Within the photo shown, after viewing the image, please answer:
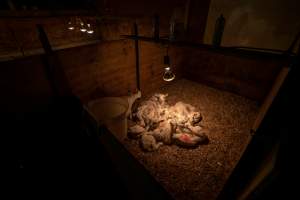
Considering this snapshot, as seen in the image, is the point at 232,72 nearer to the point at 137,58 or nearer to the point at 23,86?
the point at 137,58

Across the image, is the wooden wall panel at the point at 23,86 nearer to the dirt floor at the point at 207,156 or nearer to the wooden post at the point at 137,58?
the dirt floor at the point at 207,156

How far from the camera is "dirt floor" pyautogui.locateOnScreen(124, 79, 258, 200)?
2340 millimetres

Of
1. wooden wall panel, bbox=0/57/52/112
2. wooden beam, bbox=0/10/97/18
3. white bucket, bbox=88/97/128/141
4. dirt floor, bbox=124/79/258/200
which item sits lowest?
dirt floor, bbox=124/79/258/200

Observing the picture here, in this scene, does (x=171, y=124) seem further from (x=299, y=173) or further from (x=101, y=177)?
(x=299, y=173)

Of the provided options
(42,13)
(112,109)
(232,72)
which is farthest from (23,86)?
(232,72)

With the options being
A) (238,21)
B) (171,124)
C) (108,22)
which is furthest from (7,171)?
(238,21)

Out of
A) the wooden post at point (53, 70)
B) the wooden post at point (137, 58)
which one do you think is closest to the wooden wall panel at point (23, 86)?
the wooden post at point (53, 70)

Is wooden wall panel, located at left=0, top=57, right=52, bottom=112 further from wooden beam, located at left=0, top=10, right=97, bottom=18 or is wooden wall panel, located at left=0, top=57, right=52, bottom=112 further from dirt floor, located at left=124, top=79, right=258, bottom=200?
dirt floor, located at left=124, top=79, right=258, bottom=200

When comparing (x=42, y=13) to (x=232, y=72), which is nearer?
(x=42, y=13)

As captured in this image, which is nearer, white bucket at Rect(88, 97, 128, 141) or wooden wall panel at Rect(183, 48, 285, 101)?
white bucket at Rect(88, 97, 128, 141)

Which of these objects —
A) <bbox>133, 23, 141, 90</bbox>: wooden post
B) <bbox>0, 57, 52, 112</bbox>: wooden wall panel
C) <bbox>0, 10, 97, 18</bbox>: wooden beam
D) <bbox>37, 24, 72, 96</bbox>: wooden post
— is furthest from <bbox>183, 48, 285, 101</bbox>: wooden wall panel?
<bbox>0, 57, 52, 112</bbox>: wooden wall panel

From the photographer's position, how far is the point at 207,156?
277 cm

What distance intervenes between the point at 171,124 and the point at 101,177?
1843mm

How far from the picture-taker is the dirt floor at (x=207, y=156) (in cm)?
234
